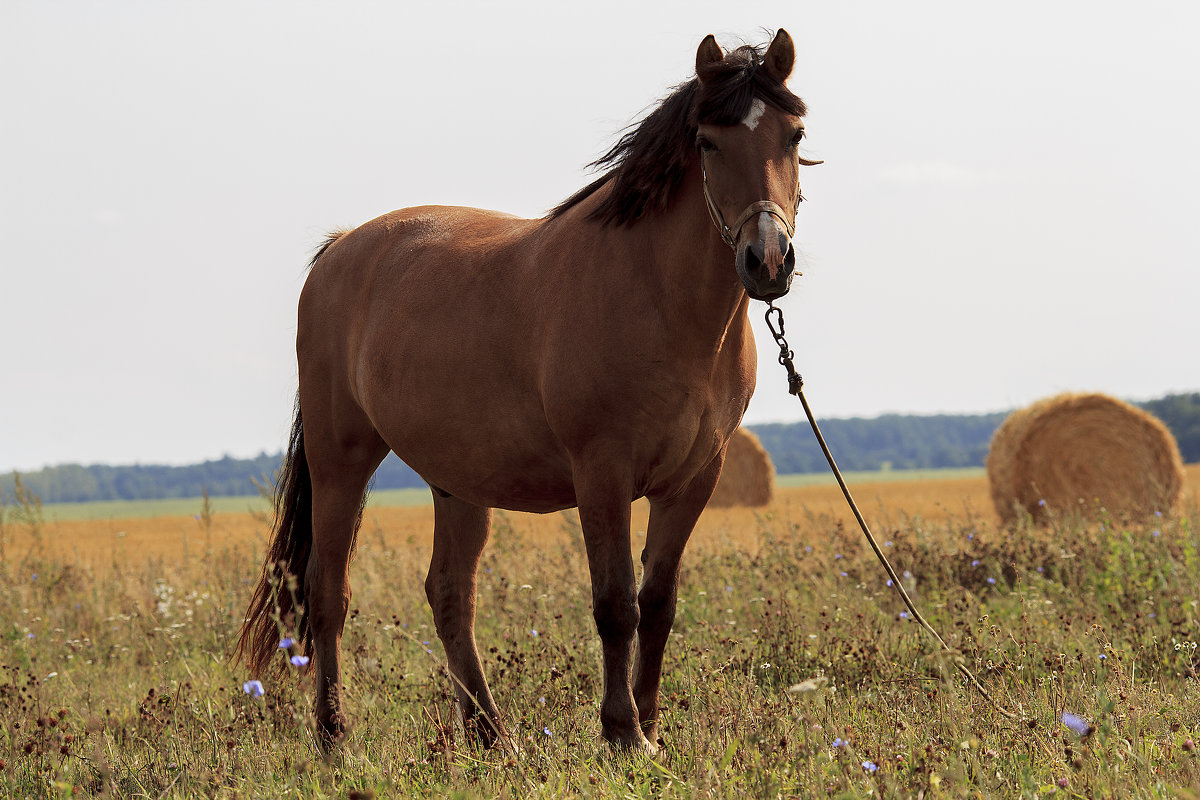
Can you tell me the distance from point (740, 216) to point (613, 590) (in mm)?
1359

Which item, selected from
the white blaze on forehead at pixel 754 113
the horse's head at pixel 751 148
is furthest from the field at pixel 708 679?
the white blaze on forehead at pixel 754 113

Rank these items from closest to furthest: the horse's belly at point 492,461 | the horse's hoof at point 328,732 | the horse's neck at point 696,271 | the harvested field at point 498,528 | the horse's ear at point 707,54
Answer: the horse's ear at point 707,54 < the horse's neck at point 696,271 < the horse's belly at point 492,461 < the horse's hoof at point 328,732 < the harvested field at point 498,528

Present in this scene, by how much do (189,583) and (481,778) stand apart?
20.1ft

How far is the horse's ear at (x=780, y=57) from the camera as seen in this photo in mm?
3344

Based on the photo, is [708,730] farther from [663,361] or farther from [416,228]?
[416,228]

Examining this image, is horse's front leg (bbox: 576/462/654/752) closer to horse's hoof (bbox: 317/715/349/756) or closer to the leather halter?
the leather halter

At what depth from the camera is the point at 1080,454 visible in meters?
13.4

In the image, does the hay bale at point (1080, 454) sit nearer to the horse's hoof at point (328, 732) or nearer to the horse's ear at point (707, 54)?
the horse's hoof at point (328, 732)

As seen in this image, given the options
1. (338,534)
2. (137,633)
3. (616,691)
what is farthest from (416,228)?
(137,633)

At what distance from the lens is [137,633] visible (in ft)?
22.3

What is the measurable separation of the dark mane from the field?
1829 millimetres

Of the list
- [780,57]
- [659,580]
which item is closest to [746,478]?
[659,580]

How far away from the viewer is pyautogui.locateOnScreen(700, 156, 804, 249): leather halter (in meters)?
3.04

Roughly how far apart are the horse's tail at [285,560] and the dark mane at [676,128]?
243cm
